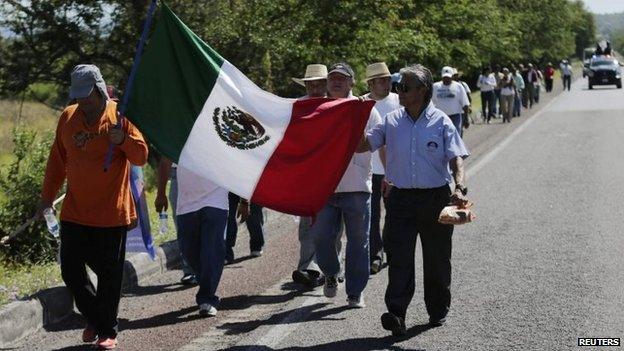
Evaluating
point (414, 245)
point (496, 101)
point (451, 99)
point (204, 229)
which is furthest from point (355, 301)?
point (496, 101)

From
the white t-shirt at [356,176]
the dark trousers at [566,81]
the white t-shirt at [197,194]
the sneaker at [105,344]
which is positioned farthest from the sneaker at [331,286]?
the dark trousers at [566,81]

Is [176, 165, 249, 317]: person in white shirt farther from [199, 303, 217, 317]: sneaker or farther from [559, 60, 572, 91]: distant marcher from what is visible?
[559, 60, 572, 91]: distant marcher

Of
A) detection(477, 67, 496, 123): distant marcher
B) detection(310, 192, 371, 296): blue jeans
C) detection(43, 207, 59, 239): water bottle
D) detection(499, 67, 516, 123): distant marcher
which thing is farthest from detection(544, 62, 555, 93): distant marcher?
detection(43, 207, 59, 239): water bottle

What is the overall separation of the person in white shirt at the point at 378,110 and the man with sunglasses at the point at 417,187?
66.4 inches

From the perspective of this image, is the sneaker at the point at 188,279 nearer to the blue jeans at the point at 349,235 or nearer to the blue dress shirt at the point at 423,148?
the blue jeans at the point at 349,235

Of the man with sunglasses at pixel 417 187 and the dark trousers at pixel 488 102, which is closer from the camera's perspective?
the man with sunglasses at pixel 417 187

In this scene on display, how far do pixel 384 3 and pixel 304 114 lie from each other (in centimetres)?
1633

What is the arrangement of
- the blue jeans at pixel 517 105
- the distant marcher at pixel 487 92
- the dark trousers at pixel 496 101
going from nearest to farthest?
the distant marcher at pixel 487 92 < the dark trousers at pixel 496 101 < the blue jeans at pixel 517 105

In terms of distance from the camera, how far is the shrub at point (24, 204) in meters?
10.1

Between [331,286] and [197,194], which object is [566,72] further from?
[197,194]

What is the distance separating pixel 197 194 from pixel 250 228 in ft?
8.04

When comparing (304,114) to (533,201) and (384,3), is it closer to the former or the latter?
(533,201)

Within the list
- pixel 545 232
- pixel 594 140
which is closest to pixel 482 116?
pixel 594 140

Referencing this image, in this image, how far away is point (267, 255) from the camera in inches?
419
